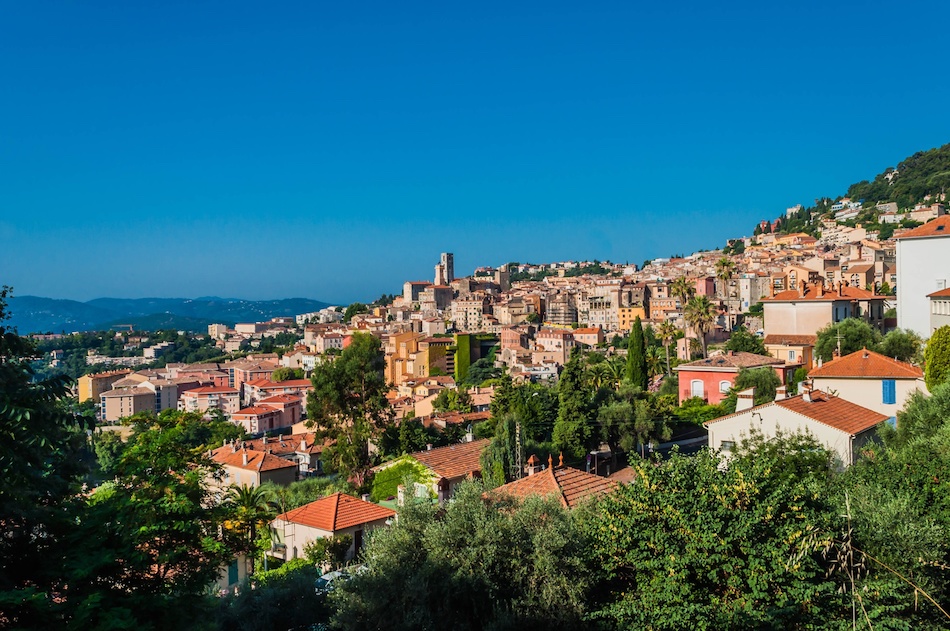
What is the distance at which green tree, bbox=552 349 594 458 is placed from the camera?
96.1 feet

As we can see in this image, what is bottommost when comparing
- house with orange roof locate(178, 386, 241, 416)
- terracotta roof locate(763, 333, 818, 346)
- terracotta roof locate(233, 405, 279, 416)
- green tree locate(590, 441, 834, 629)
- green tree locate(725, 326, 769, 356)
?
house with orange roof locate(178, 386, 241, 416)

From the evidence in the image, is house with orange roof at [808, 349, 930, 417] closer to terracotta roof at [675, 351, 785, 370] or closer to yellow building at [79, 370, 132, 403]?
terracotta roof at [675, 351, 785, 370]

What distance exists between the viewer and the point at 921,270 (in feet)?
94.8

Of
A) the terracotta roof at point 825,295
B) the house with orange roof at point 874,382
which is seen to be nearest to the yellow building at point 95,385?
the terracotta roof at point 825,295

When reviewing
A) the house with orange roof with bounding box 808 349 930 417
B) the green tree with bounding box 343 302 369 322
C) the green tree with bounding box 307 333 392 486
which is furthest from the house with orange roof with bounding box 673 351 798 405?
the green tree with bounding box 343 302 369 322

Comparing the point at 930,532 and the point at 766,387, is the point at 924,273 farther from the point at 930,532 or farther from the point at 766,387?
the point at 930,532

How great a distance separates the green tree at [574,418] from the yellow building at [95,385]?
98.7 meters

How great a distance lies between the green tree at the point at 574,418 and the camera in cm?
2928

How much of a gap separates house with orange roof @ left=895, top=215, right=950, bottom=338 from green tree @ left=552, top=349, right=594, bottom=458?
1314cm

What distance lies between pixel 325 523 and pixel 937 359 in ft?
52.8

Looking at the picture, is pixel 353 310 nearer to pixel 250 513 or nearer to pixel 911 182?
pixel 911 182

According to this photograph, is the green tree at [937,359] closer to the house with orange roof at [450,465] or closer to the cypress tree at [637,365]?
the house with orange roof at [450,465]

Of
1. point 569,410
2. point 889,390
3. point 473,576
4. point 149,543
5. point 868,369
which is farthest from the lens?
point 569,410

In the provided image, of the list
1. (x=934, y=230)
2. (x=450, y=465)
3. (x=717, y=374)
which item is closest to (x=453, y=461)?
(x=450, y=465)
